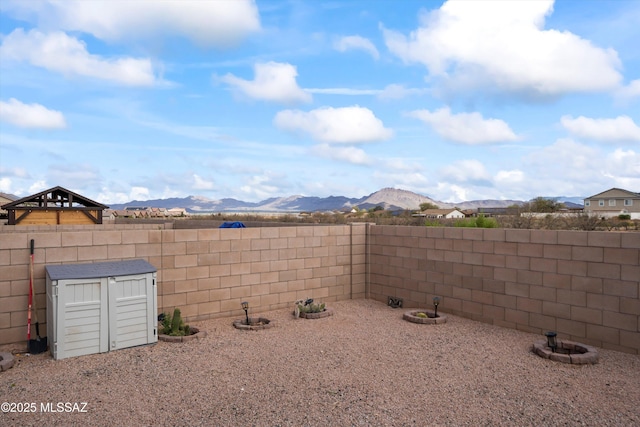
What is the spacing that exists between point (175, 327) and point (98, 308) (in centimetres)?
→ 144

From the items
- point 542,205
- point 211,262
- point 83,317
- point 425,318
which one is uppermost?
point 542,205

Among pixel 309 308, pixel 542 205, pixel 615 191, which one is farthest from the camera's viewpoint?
pixel 615 191

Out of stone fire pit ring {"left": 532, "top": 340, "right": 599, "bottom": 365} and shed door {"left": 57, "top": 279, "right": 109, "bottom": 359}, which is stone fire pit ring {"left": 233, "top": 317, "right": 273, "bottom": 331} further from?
stone fire pit ring {"left": 532, "top": 340, "right": 599, "bottom": 365}

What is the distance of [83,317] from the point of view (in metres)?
6.57

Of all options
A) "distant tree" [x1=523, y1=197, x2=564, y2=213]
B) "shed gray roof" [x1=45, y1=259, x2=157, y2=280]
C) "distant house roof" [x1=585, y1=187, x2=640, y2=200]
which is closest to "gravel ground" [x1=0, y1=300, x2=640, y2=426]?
"shed gray roof" [x1=45, y1=259, x2=157, y2=280]

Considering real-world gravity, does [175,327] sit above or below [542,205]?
below

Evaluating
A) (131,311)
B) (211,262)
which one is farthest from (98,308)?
(211,262)

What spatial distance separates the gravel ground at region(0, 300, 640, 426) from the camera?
15.5 feet

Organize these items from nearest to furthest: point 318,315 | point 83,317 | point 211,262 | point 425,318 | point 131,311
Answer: point 83,317 < point 131,311 < point 425,318 < point 211,262 < point 318,315

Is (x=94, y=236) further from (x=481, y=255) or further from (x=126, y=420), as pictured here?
(x=481, y=255)

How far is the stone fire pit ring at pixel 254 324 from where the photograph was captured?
27.0 ft

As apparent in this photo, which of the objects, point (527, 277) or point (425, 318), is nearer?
point (527, 277)

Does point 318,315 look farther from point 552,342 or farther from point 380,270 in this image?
point 552,342

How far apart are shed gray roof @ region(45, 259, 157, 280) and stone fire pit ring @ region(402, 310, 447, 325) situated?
4816 mm
